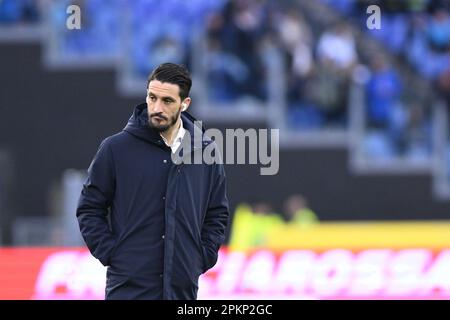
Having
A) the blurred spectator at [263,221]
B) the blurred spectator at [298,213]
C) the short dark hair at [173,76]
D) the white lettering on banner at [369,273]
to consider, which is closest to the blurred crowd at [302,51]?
the blurred spectator at [298,213]

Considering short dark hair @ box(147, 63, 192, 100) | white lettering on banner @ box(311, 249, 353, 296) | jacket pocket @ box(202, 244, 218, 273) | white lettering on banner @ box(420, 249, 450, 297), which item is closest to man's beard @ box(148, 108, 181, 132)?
short dark hair @ box(147, 63, 192, 100)

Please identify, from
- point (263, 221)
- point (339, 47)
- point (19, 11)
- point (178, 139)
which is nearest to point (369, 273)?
point (178, 139)

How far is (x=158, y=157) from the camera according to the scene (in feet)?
19.2

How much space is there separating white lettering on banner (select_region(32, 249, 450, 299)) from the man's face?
515 centimetres

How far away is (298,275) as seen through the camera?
11.2 m

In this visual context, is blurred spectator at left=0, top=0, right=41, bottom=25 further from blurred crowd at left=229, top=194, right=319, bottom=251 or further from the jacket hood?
the jacket hood

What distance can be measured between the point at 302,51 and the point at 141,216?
1342cm

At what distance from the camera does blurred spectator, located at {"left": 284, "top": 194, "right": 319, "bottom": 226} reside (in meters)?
18.5

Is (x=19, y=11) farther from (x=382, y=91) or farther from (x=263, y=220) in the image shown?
(x=382, y=91)

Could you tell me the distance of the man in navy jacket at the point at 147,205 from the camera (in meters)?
5.79
